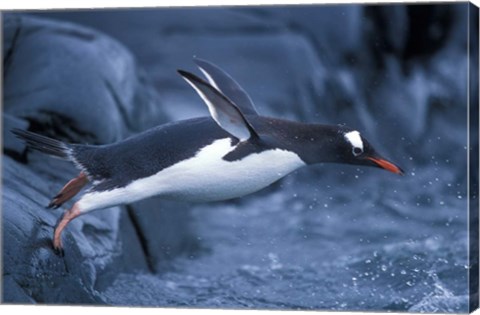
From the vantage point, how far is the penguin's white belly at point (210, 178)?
4.54 m

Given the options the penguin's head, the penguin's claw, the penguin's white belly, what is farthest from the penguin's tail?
the penguin's head

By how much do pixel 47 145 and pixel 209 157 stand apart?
73 centimetres

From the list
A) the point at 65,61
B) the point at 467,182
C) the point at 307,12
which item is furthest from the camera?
the point at 65,61

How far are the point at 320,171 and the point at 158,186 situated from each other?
670mm

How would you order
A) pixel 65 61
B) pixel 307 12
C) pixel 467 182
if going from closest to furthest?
1. pixel 467 182
2. pixel 307 12
3. pixel 65 61

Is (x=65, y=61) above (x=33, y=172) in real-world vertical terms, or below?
above

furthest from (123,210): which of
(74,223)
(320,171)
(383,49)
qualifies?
(383,49)

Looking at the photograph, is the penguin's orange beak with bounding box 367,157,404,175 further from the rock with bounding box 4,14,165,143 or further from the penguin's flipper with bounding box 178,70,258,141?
the rock with bounding box 4,14,165,143

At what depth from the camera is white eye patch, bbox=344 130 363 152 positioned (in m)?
4.56

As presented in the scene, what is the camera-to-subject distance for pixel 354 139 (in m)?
4.57

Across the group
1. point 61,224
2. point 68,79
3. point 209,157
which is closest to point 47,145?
point 61,224

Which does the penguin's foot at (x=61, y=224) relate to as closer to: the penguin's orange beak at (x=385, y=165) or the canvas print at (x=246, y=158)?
the canvas print at (x=246, y=158)

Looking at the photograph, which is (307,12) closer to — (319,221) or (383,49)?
(383,49)

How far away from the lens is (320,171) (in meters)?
4.76
